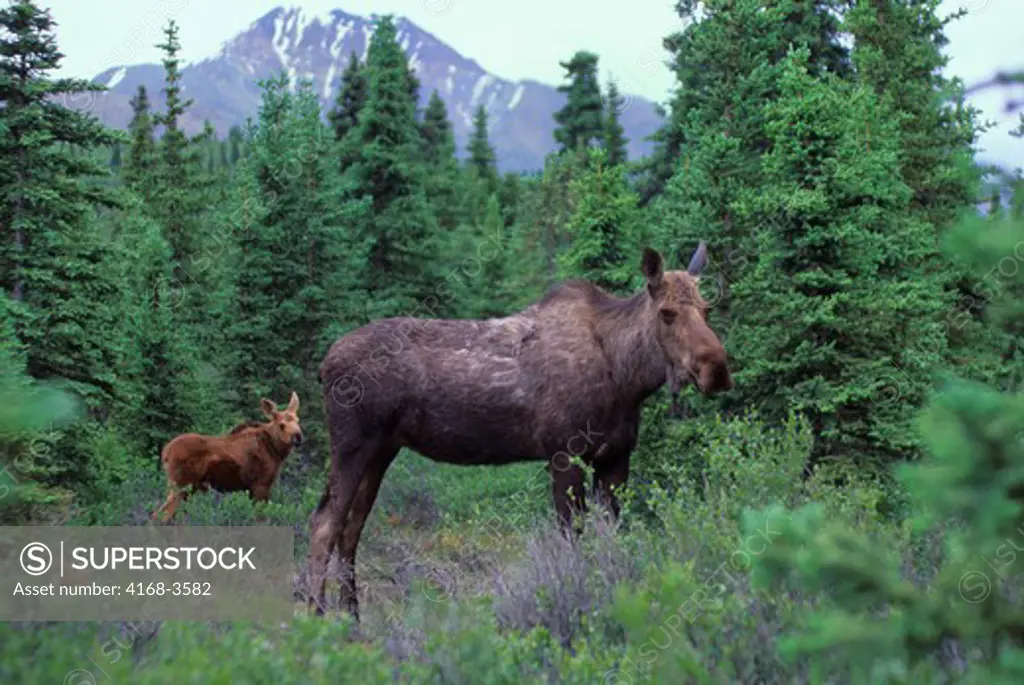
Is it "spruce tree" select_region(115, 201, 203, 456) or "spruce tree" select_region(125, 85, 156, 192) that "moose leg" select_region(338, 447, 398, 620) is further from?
"spruce tree" select_region(125, 85, 156, 192)

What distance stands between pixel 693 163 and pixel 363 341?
5.97 m

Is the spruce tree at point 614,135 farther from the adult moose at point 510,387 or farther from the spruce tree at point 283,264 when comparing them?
the adult moose at point 510,387

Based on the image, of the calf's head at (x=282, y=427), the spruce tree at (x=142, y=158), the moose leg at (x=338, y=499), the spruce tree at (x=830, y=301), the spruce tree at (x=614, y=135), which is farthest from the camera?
the spruce tree at (x=614, y=135)

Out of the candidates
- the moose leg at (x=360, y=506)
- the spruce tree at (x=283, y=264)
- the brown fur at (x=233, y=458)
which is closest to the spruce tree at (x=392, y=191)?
the spruce tree at (x=283, y=264)

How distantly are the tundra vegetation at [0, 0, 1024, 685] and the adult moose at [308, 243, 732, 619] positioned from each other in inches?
15.7

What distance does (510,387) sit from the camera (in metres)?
8.80

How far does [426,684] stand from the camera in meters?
4.57

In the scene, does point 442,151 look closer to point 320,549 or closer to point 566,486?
point 320,549

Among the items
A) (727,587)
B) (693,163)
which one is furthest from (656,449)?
(727,587)

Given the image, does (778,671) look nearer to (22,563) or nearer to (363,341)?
(22,563)

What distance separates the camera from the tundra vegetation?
10.0 feet

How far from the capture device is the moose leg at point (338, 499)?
906 cm

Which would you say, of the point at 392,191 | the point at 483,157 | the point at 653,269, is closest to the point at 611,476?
the point at 653,269

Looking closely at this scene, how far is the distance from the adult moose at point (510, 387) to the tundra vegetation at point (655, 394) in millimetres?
398
